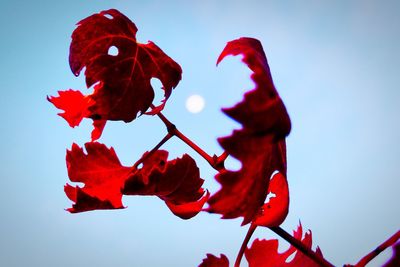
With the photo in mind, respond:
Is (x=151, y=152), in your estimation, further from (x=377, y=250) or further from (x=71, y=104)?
(x=377, y=250)

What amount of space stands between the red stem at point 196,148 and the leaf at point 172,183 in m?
0.05

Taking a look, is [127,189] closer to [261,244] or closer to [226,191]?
[226,191]

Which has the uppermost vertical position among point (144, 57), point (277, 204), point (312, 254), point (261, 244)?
point (144, 57)

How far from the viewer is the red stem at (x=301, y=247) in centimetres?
64

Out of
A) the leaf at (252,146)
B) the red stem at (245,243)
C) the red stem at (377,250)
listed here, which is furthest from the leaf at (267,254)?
the leaf at (252,146)

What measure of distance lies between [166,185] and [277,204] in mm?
301

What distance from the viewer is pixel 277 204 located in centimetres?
70

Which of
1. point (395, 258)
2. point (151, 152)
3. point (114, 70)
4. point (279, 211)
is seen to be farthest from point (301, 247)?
point (114, 70)

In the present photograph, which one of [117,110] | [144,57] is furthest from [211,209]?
[144,57]

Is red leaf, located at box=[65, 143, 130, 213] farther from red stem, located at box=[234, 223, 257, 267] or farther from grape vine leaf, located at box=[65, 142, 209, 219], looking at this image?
red stem, located at box=[234, 223, 257, 267]

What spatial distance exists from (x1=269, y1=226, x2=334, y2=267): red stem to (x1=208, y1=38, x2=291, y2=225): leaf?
178 millimetres

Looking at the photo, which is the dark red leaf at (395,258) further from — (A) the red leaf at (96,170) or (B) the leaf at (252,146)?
(A) the red leaf at (96,170)

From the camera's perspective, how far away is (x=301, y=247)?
0.66 m

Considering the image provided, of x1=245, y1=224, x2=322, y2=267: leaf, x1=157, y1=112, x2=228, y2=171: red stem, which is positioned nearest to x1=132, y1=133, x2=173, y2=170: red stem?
x1=157, y1=112, x2=228, y2=171: red stem
